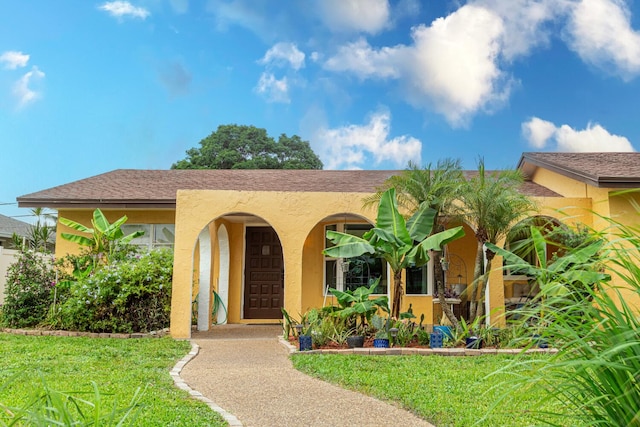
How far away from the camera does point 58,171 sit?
32.5m

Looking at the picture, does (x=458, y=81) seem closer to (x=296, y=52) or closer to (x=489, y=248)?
(x=489, y=248)

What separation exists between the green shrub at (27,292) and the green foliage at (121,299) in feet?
2.86

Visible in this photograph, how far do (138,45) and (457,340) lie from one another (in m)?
24.6

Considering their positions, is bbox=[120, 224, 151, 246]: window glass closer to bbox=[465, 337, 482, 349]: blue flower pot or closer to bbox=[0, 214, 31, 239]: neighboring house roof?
bbox=[465, 337, 482, 349]: blue flower pot

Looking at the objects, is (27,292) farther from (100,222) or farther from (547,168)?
(547,168)

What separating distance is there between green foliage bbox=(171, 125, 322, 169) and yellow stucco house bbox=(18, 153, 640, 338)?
20.6 metres

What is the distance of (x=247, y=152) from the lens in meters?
41.1

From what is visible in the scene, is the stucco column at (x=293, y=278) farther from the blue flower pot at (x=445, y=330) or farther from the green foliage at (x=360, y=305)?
the blue flower pot at (x=445, y=330)

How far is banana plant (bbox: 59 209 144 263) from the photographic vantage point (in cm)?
1377

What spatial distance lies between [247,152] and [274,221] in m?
28.9

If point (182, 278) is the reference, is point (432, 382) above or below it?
below

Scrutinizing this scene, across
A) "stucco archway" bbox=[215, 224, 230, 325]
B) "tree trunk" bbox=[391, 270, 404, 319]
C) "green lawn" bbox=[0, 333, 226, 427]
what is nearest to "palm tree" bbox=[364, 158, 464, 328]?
"tree trunk" bbox=[391, 270, 404, 319]

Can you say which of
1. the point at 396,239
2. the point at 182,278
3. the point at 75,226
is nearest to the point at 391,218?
the point at 396,239

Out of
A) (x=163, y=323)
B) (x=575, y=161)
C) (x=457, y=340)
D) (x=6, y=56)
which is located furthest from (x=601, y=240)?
(x=6, y=56)
